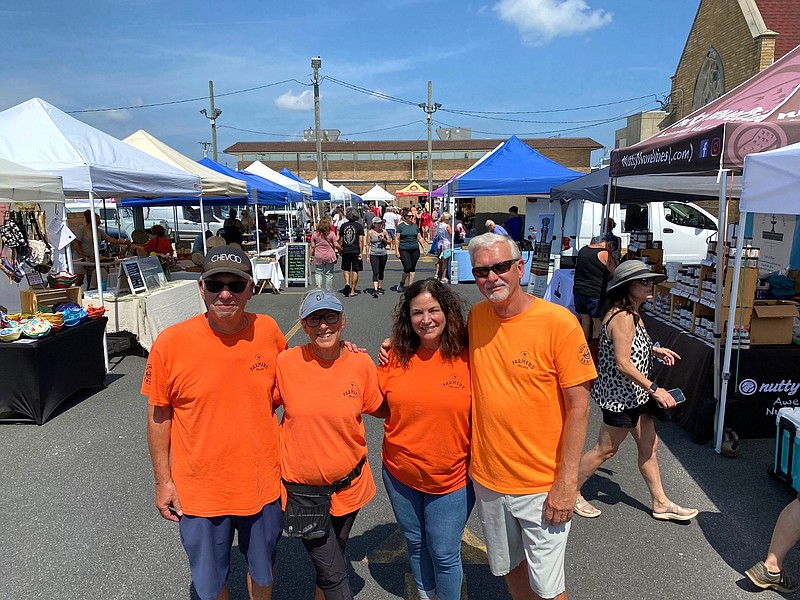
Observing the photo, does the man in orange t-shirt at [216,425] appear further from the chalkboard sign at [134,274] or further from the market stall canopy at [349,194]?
the market stall canopy at [349,194]

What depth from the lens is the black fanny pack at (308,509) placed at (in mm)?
2066

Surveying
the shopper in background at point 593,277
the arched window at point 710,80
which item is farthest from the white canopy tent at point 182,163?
the arched window at point 710,80

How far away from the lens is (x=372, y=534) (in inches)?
131

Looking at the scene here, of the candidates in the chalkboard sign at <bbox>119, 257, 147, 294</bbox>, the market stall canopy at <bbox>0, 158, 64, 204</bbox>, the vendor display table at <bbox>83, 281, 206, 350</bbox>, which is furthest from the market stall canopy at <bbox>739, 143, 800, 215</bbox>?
the chalkboard sign at <bbox>119, 257, 147, 294</bbox>

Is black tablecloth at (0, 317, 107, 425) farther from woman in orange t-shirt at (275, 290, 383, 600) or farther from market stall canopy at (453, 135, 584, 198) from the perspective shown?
market stall canopy at (453, 135, 584, 198)

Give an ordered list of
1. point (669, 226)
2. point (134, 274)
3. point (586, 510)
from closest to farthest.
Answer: point (586, 510) → point (134, 274) → point (669, 226)

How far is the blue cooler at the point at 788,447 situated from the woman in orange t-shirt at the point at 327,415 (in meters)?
2.87

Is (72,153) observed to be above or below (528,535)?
above

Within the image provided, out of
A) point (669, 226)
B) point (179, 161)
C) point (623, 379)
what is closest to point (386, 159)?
point (669, 226)

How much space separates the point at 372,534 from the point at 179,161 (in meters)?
9.35

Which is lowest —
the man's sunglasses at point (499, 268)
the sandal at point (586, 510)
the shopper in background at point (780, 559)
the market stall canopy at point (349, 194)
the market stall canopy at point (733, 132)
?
the sandal at point (586, 510)

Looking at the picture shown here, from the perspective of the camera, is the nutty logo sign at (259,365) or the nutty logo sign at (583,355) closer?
the nutty logo sign at (583,355)

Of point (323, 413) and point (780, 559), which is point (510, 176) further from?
Answer: point (323, 413)

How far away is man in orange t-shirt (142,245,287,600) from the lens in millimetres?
2016
